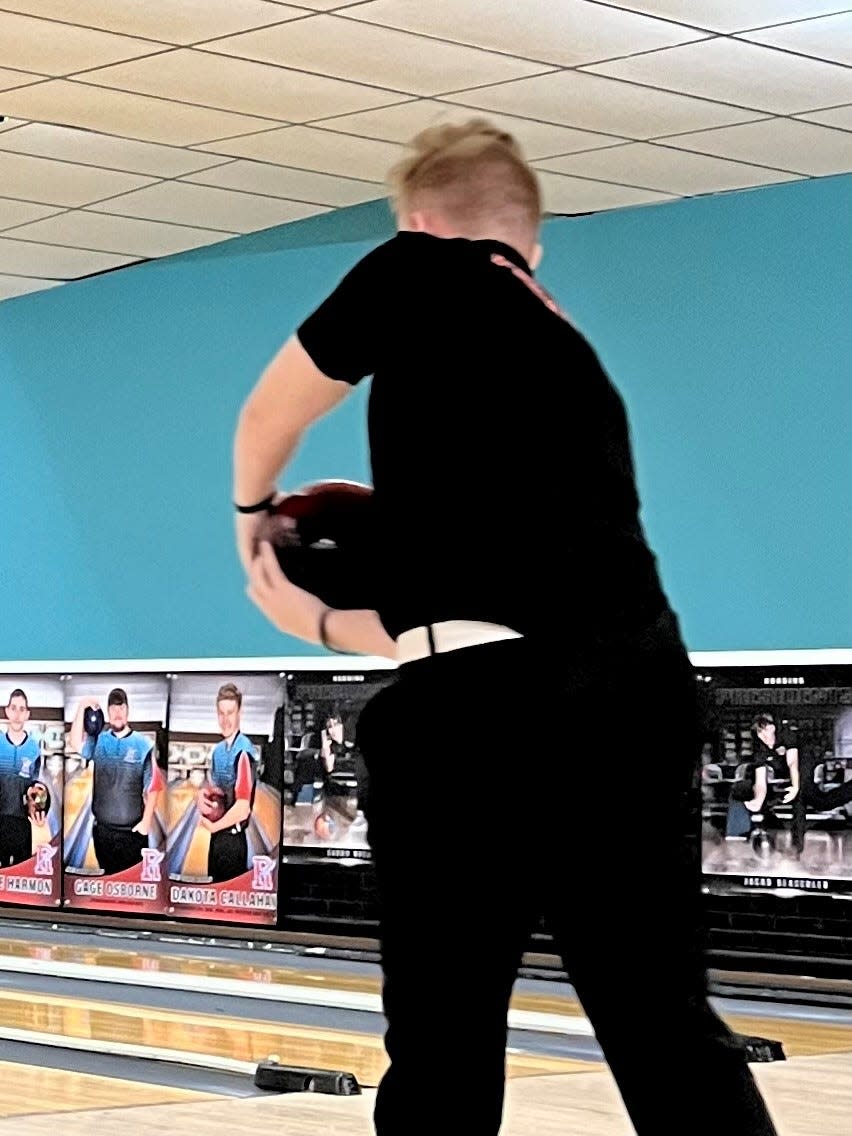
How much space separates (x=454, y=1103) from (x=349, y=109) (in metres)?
4.93

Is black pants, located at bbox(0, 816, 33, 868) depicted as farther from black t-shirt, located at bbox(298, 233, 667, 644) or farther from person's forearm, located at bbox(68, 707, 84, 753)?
black t-shirt, located at bbox(298, 233, 667, 644)

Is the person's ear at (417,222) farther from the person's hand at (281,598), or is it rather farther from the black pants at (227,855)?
the black pants at (227,855)

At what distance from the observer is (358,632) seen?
1.92m

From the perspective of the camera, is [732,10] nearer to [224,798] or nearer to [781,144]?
[781,144]

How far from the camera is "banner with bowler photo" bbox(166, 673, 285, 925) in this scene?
26.3ft

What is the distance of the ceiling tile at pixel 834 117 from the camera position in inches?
244

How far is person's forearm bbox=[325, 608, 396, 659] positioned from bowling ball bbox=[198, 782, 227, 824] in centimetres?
631

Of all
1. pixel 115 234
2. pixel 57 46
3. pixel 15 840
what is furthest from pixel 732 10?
pixel 15 840

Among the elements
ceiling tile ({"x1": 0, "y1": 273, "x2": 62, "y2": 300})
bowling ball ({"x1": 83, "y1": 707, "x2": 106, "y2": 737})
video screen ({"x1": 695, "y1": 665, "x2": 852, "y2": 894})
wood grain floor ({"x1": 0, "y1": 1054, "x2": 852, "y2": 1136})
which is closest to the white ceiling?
ceiling tile ({"x1": 0, "y1": 273, "x2": 62, "y2": 300})

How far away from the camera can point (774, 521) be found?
699 centimetres

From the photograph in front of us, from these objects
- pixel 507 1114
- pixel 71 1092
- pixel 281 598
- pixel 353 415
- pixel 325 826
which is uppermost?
pixel 353 415

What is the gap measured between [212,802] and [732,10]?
400 cm

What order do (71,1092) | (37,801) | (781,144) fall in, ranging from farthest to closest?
(37,801) < (781,144) < (71,1092)

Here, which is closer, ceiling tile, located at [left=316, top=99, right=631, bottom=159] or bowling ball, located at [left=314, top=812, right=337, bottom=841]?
ceiling tile, located at [left=316, top=99, right=631, bottom=159]
